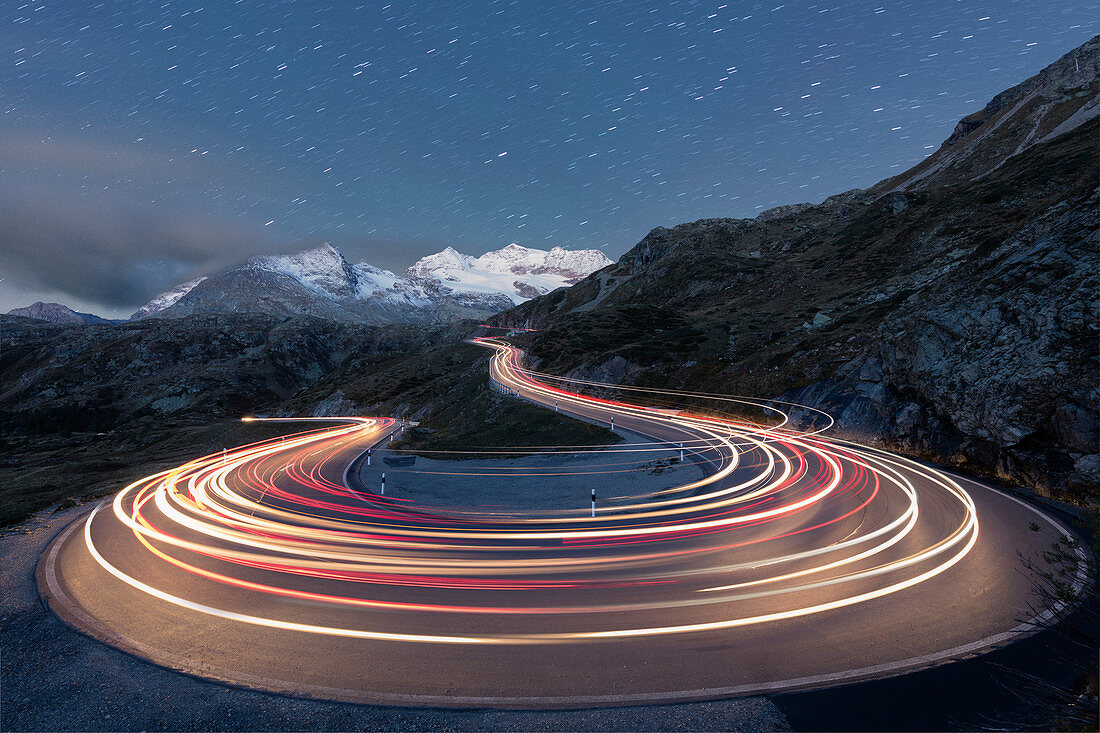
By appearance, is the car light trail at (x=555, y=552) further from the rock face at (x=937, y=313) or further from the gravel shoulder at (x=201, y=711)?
the rock face at (x=937, y=313)

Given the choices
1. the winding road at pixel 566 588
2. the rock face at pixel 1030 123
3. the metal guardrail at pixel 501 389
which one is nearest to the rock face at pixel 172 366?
the metal guardrail at pixel 501 389

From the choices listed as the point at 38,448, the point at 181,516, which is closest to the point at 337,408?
the point at 38,448

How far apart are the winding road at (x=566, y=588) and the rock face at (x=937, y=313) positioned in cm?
413

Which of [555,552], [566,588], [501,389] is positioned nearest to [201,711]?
[566,588]

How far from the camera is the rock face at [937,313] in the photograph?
17.1 metres

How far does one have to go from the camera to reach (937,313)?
23.4 metres

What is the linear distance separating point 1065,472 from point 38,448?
451ft

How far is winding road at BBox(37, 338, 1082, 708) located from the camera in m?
7.41

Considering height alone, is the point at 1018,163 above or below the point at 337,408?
above

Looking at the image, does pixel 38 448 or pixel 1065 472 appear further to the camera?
pixel 38 448

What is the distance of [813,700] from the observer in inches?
260

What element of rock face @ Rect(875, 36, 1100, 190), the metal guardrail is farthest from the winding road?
rock face @ Rect(875, 36, 1100, 190)

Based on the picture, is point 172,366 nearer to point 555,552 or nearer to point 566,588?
point 555,552

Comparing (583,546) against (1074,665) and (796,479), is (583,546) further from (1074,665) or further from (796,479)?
(796,479)
